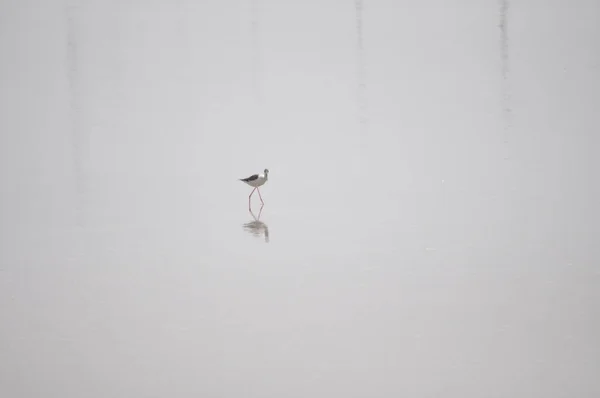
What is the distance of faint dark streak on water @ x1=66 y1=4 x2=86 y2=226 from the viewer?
13006 millimetres

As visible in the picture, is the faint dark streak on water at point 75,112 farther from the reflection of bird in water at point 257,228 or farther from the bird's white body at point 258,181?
the bird's white body at point 258,181

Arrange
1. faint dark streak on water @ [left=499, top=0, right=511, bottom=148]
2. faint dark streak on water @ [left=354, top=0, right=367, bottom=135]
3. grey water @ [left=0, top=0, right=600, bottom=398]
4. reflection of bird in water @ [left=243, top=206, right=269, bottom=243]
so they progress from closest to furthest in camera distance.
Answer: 1. grey water @ [left=0, top=0, right=600, bottom=398]
2. reflection of bird in water @ [left=243, top=206, right=269, bottom=243]
3. faint dark streak on water @ [left=499, top=0, right=511, bottom=148]
4. faint dark streak on water @ [left=354, top=0, right=367, bottom=135]

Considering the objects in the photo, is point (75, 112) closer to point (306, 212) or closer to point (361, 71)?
point (361, 71)

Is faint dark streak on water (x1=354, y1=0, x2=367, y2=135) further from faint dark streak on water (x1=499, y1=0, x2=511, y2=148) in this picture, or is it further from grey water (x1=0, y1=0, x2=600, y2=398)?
faint dark streak on water (x1=499, y1=0, x2=511, y2=148)

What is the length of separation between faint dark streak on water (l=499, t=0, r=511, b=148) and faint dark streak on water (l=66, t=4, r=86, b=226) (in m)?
6.91

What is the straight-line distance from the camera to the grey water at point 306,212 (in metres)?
6.21

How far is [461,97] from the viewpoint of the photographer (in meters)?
19.4

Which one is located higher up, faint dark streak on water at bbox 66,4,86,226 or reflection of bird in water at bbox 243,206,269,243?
faint dark streak on water at bbox 66,4,86,226

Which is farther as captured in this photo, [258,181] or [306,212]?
[258,181]

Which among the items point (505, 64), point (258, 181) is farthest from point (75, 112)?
point (505, 64)

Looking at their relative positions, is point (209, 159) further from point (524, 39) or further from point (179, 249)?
point (524, 39)

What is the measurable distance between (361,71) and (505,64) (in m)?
3.51

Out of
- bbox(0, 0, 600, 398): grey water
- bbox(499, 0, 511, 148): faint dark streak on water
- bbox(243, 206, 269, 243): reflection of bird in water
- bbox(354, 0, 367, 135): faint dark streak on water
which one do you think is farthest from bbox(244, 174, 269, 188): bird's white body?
bbox(354, 0, 367, 135): faint dark streak on water

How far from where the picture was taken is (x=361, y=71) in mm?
23219
